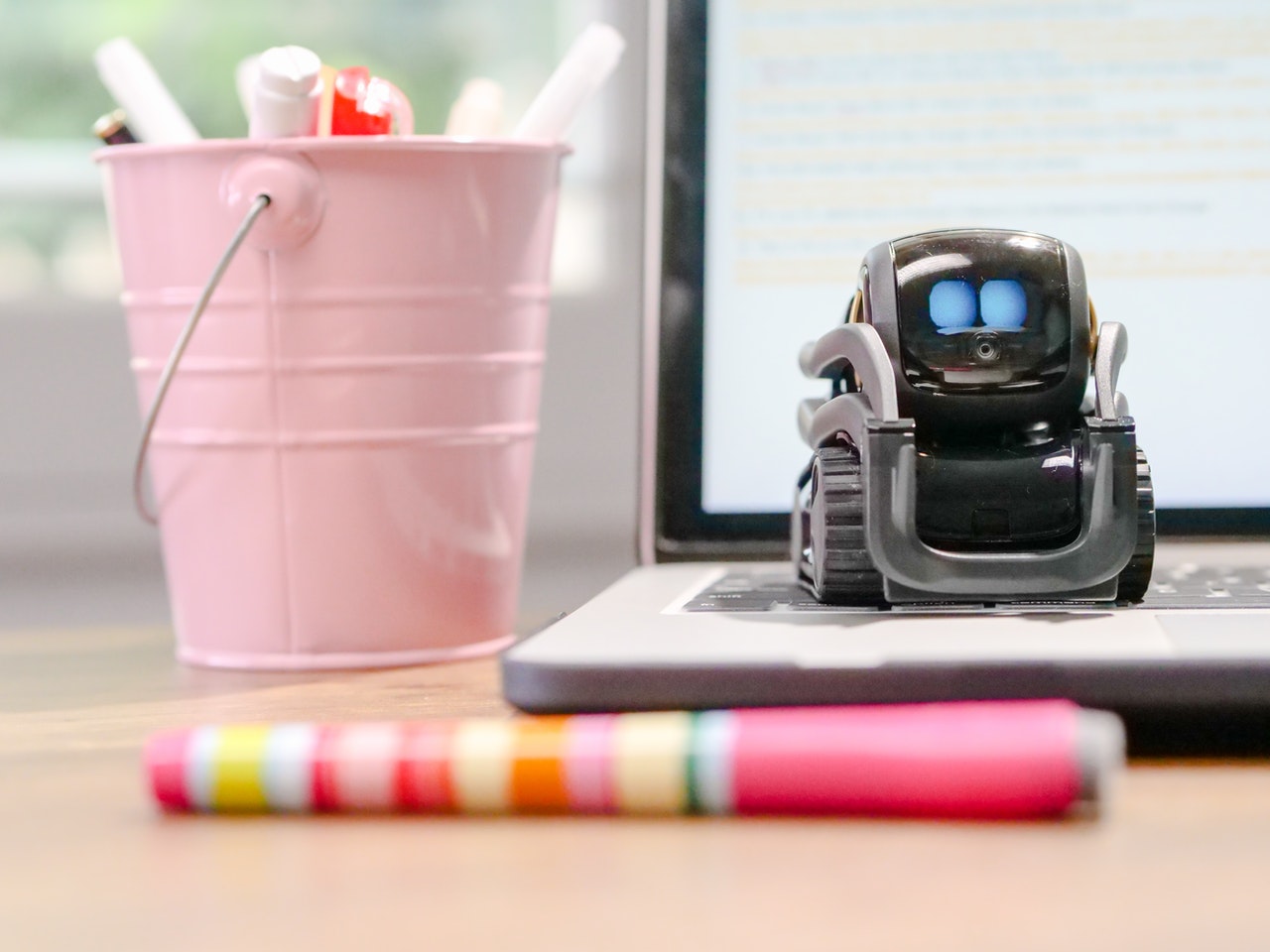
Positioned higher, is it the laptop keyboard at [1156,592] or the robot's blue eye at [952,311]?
the robot's blue eye at [952,311]

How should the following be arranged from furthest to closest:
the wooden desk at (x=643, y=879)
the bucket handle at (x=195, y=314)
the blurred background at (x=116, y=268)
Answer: the blurred background at (x=116, y=268) → the bucket handle at (x=195, y=314) → the wooden desk at (x=643, y=879)

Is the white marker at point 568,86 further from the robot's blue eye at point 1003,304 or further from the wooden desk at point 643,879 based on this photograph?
the wooden desk at point 643,879

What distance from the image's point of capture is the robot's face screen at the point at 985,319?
431 millimetres

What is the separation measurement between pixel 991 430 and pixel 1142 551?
0.20ft

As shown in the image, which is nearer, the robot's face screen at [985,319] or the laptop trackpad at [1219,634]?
the laptop trackpad at [1219,634]

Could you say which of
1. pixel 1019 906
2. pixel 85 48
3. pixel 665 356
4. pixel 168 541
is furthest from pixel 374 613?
pixel 85 48

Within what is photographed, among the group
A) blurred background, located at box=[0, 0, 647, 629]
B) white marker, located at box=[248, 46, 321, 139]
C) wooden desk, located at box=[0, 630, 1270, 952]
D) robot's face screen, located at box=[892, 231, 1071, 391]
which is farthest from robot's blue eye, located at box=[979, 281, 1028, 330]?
blurred background, located at box=[0, 0, 647, 629]

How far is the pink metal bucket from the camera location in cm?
53

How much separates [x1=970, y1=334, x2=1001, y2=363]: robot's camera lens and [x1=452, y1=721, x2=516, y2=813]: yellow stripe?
0.21 metres

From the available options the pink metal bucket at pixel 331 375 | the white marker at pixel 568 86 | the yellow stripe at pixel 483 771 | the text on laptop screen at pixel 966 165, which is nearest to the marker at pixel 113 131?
the pink metal bucket at pixel 331 375

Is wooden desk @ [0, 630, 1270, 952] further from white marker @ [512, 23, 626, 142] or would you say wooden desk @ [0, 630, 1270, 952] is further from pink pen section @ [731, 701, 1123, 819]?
white marker @ [512, 23, 626, 142]

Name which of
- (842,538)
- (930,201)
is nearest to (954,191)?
(930,201)

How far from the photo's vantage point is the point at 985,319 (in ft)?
1.42

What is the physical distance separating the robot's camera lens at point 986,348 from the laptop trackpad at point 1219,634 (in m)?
0.09
